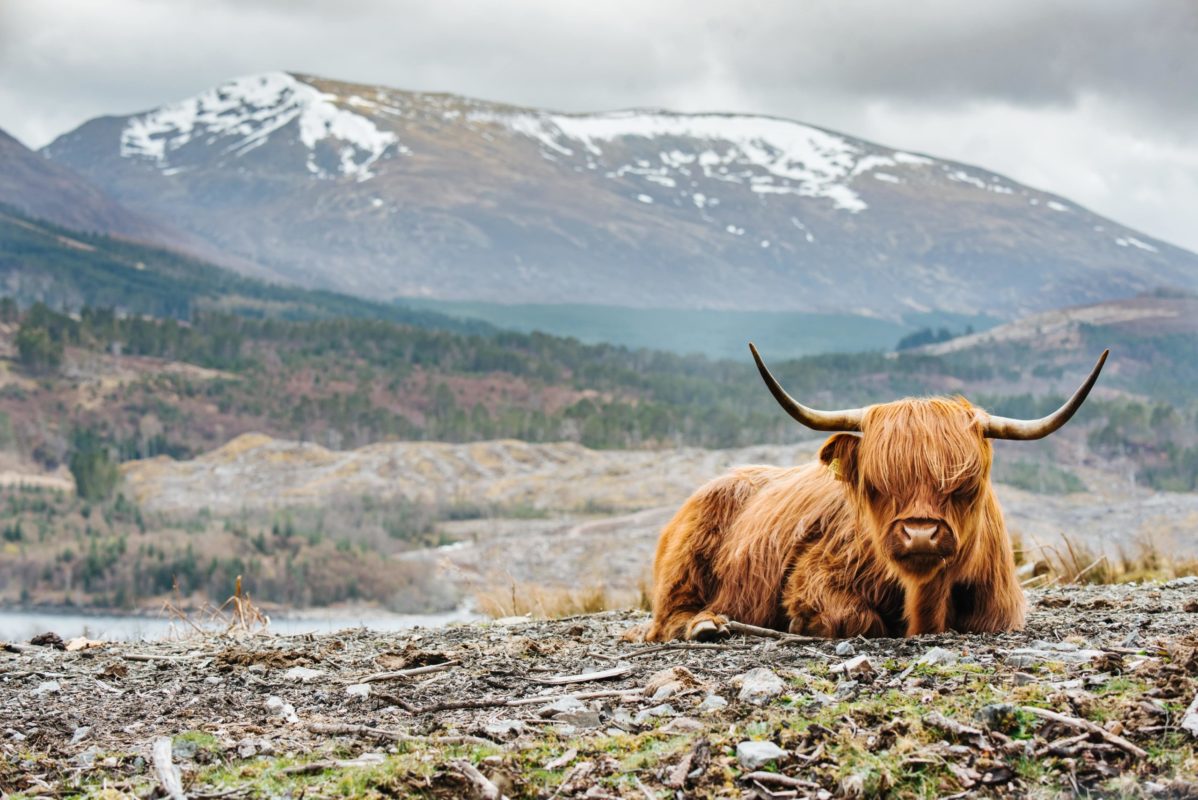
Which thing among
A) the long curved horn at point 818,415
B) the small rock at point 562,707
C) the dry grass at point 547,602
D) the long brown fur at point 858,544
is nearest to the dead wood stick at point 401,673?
the small rock at point 562,707

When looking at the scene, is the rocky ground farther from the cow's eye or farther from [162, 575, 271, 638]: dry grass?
[162, 575, 271, 638]: dry grass

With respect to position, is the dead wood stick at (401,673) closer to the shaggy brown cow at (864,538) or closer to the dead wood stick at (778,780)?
the shaggy brown cow at (864,538)

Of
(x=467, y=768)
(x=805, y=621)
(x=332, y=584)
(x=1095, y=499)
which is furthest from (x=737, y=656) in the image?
(x=1095, y=499)

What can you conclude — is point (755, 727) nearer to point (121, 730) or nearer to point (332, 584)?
point (121, 730)

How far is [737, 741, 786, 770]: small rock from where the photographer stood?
5406 mm

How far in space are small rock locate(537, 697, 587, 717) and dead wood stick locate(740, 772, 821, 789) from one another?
1.45 metres

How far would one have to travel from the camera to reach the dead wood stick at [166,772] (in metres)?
5.48

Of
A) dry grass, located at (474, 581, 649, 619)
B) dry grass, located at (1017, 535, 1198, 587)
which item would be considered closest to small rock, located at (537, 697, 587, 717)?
dry grass, located at (474, 581, 649, 619)

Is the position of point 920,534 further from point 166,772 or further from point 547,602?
point 547,602

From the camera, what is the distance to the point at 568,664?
26.9 ft

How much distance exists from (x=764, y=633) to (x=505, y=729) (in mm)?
3103

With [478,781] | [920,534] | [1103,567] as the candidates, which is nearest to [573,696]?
[478,781]

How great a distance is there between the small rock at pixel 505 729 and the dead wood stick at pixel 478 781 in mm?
627

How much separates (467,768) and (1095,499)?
322 feet
